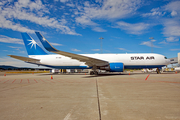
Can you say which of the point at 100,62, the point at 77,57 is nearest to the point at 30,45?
the point at 77,57

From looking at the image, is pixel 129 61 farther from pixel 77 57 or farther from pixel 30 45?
pixel 30 45

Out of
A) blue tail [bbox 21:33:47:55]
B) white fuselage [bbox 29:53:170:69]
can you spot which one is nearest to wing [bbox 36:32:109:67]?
white fuselage [bbox 29:53:170:69]

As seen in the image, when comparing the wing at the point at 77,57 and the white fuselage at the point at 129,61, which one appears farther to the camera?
the white fuselage at the point at 129,61

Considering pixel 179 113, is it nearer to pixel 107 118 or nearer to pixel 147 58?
pixel 107 118

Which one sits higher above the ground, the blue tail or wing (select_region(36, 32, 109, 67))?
the blue tail

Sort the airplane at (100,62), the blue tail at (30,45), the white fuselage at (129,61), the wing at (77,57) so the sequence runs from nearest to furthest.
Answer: the wing at (77,57) < the airplane at (100,62) < the white fuselage at (129,61) < the blue tail at (30,45)

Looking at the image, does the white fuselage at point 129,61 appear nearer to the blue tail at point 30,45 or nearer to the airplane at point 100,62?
the airplane at point 100,62

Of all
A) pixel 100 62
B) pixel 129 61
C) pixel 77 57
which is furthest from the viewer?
pixel 129 61

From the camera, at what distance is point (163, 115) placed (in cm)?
316

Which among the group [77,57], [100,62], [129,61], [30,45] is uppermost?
[30,45]

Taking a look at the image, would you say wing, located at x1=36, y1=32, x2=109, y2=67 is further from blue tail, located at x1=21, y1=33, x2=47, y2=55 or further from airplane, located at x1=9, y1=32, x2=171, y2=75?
blue tail, located at x1=21, y1=33, x2=47, y2=55

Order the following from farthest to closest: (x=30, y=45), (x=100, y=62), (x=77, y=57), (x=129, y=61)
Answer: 1. (x=30, y=45)
2. (x=129, y=61)
3. (x=100, y=62)
4. (x=77, y=57)

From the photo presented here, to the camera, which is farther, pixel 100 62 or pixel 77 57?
pixel 100 62

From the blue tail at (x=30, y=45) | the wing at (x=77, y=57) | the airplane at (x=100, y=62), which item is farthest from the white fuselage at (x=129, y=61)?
the blue tail at (x=30, y=45)
